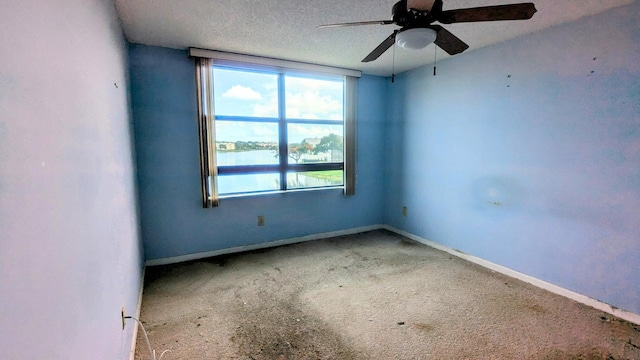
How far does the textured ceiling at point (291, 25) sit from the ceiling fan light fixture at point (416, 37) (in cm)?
55

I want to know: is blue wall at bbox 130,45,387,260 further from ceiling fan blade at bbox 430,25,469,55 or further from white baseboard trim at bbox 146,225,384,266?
ceiling fan blade at bbox 430,25,469,55

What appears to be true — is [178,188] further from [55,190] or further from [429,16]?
[429,16]

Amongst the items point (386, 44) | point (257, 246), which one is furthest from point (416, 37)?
point (257, 246)

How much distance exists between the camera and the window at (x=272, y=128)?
10.8 feet

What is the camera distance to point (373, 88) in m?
4.29

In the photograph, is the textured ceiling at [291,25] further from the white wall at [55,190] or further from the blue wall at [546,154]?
the white wall at [55,190]

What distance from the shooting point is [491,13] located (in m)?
1.55

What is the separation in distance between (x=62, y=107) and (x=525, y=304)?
3211 millimetres

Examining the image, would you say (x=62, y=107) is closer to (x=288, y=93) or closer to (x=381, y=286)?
(x=381, y=286)

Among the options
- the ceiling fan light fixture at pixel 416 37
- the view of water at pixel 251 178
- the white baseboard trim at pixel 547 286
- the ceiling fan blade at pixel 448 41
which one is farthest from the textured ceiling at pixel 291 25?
the white baseboard trim at pixel 547 286

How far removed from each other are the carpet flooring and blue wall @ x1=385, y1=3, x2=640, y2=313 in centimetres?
38

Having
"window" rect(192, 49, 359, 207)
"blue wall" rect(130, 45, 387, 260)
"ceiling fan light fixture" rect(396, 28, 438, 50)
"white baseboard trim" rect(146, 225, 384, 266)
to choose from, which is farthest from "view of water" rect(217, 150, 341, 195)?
"ceiling fan light fixture" rect(396, 28, 438, 50)

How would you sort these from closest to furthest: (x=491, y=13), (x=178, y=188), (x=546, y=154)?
(x=491, y=13)
(x=546, y=154)
(x=178, y=188)

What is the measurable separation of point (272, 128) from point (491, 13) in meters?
2.61
